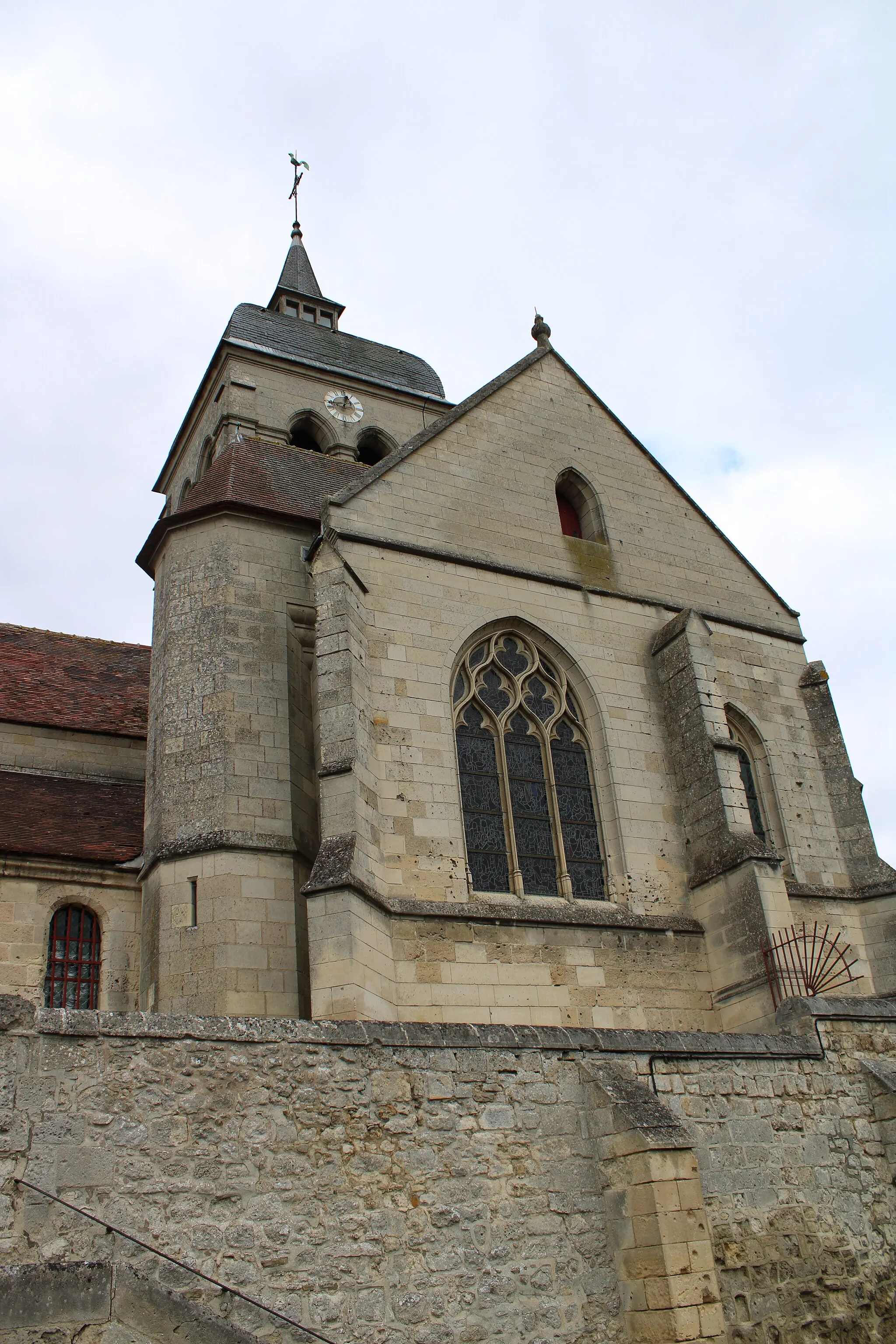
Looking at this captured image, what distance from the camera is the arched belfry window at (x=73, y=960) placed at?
11.0 meters

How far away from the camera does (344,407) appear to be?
842 inches

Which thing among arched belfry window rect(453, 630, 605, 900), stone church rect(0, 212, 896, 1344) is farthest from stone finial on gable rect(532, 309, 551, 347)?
arched belfry window rect(453, 630, 605, 900)

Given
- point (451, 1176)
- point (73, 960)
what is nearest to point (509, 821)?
point (73, 960)

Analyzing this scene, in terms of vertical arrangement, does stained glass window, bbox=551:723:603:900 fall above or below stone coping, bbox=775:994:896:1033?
above

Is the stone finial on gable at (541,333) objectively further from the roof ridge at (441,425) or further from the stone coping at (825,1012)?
the stone coping at (825,1012)

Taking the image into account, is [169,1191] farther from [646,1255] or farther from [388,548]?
[388,548]

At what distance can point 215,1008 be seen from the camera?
9703mm

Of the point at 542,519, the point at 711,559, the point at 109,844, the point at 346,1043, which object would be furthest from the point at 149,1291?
the point at 711,559

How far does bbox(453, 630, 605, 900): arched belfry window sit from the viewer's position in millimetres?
11156

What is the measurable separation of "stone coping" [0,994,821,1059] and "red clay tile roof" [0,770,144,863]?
4.60 m

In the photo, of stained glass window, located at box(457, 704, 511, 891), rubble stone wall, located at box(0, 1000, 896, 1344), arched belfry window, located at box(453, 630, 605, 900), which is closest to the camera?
rubble stone wall, located at box(0, 1000, 896, 1344)

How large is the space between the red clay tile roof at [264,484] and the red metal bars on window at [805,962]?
610 centimetres

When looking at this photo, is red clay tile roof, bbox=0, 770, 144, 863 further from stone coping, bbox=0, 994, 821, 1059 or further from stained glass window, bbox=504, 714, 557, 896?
stone coping, bbox=0, 994, 821, 1059

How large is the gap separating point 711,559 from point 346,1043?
946 cm
